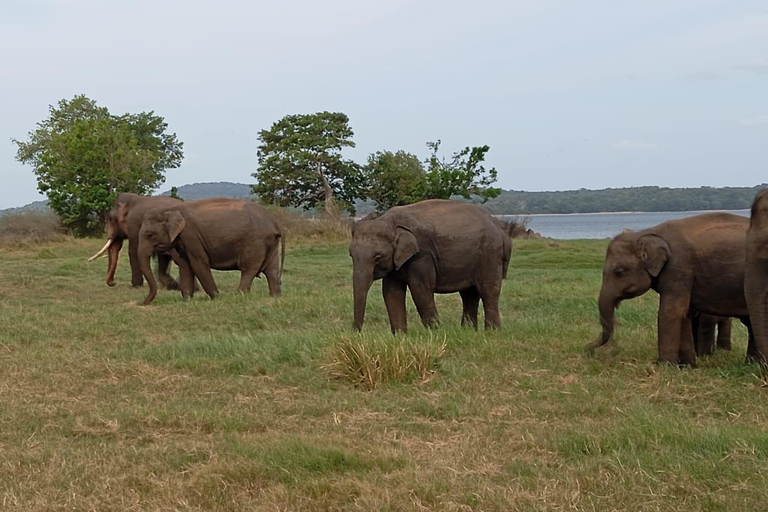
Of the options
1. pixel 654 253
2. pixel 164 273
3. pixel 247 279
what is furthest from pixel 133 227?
pixel 654 253

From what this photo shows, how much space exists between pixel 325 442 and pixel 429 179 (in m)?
41.8

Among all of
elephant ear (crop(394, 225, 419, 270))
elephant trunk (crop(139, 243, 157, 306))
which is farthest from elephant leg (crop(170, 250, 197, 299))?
elephant ear (crop(394, 225, 419, 270))

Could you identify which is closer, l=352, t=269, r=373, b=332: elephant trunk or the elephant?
the elephant

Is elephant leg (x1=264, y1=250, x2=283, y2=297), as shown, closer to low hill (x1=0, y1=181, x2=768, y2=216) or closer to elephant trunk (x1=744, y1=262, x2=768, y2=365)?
elephant trunk (x1=744, y1=262, x2=768, y2=365)

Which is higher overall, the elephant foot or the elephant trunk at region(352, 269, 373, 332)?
the elephant trunk at region(352, 269, 373, 332)

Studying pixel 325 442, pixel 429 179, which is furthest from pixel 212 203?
pixel 429 179

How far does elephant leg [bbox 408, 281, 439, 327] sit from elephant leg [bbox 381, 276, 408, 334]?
20cm

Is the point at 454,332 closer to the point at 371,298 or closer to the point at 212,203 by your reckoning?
the point at 371,298

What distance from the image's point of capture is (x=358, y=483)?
4.91 m

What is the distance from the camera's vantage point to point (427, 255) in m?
9.89

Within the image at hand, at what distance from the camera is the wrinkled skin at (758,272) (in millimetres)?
7445

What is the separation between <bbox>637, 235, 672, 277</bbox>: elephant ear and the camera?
8133mm

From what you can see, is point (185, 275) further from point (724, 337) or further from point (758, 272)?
point (758, 272)

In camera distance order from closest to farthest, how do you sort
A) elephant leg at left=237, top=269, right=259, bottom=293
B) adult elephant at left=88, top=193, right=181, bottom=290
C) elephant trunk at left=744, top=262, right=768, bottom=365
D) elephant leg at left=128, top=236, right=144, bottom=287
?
elephant trunk at left=744, top=262, right=768, bottom=365 → elephant leg at left=237, top=269, right=259, bottom=293 → adult elephant at left=88, top=193, right=181, bottom=290 → elephant leg at left=128, top=236, right=144, bottom=287
